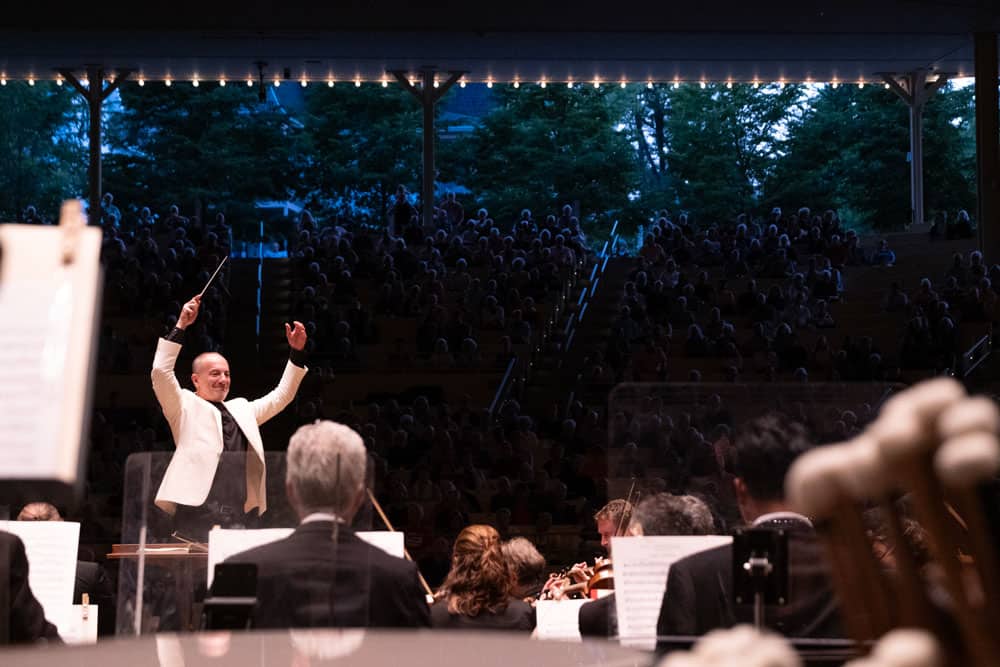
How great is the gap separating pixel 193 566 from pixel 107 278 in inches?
494

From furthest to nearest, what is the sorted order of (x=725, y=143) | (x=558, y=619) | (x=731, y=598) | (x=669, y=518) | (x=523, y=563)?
(x=725, y=143), (x=523, y=563), (x=558, y=619), (x=669, y=518), (x=731, y=598)

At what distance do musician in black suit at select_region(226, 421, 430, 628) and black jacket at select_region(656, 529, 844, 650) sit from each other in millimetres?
534

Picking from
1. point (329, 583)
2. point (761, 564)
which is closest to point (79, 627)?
point (329, 583)

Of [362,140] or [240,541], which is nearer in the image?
[240,541]

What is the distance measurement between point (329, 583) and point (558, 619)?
7.71 ft

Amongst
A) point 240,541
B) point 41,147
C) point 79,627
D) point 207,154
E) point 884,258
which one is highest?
point 41,147

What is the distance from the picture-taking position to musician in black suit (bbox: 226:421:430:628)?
2826 mm

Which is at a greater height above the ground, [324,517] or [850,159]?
[850,159]

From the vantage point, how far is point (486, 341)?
1480 centimetres

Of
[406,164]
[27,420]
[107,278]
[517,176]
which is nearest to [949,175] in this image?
[517,176]

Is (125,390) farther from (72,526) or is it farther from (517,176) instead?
(517,176)

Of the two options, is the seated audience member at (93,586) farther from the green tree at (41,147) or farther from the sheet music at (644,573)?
the green tree at (41,147)

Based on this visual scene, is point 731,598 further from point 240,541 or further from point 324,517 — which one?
point 240,541

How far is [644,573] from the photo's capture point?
2.93 meters
